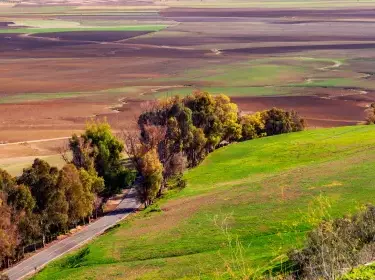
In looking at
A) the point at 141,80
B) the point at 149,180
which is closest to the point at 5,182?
the point at 149,180

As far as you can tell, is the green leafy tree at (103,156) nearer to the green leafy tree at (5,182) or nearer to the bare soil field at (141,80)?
the green leafy tree at (5,182)

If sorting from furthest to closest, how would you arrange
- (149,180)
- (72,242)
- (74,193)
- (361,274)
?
(149,180) < (74,193) < (72,242) < (361,274)

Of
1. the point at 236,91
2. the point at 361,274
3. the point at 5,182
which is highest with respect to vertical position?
the point at 361,274

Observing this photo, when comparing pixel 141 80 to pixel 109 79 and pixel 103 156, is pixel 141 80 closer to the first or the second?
pixel 109 79

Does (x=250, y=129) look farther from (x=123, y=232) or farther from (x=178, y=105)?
(x=123, y=232)

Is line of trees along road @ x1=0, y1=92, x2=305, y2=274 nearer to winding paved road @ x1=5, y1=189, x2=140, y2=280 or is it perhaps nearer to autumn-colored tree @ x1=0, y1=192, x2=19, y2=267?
autumn-colored tree @ x1=0, y1=192, x2=19, y2=267

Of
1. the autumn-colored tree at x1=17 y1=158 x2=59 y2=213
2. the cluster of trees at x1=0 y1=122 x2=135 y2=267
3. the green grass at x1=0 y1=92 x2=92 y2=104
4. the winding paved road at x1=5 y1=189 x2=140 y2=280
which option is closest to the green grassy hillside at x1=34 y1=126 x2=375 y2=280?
the winding paved road at x1=5 y1=189 x2=140 y2=280
